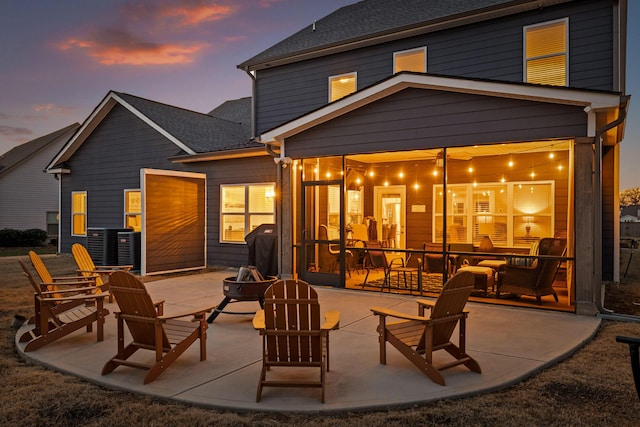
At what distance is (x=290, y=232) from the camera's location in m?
9.08

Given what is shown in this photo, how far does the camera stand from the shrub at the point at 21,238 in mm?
21938

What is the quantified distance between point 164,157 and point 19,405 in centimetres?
1085

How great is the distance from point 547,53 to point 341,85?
4768 mm

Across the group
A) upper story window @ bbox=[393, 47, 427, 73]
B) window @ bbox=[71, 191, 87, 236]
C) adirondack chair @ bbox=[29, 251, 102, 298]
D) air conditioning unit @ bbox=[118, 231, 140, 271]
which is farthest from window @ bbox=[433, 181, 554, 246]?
window @ bbox=[71, 191, 87, 236]

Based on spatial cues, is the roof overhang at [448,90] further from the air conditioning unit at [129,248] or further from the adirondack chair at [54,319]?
the adirondack chair at [54,319]

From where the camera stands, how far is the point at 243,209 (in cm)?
1189

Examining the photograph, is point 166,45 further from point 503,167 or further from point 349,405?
point 349,405

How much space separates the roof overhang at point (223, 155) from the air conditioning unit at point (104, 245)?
2.69m

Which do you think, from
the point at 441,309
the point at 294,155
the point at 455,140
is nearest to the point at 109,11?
the point at 294,155

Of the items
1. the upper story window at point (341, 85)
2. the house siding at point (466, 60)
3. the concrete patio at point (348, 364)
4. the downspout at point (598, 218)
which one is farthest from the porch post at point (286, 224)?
the downspout at point (598, 218)

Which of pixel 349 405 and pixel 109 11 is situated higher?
pixel 109 11

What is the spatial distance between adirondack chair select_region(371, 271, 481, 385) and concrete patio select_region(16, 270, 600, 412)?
0.12 metres

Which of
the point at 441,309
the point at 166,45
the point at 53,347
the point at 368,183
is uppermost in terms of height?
the point at 166,45

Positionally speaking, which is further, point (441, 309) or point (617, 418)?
point (441, 309)
